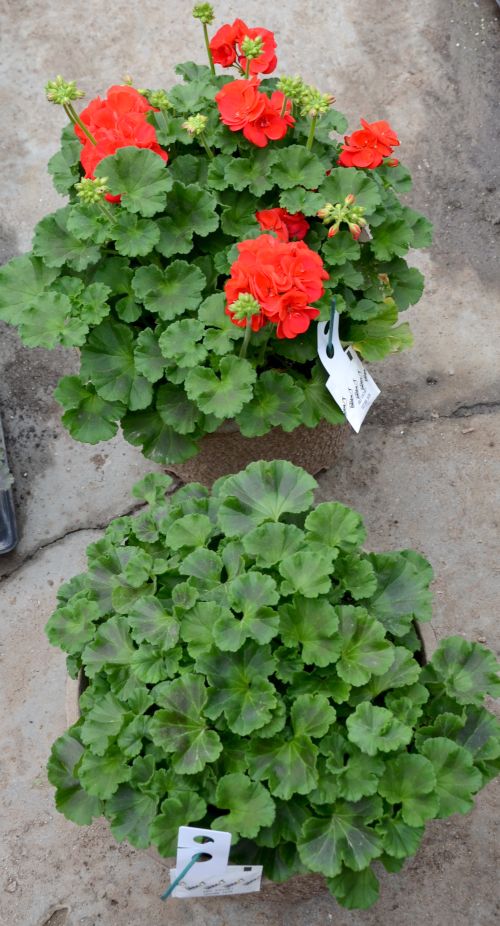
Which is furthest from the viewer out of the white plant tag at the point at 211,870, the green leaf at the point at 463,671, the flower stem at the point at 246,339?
the flower stem at the point at 246,339

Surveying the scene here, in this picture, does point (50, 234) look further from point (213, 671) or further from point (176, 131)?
point (213, 671)

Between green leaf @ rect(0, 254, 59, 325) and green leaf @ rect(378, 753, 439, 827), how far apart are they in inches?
55.1

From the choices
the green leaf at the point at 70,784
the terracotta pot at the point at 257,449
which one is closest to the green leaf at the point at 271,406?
the terracotta pot at the point at 257,449

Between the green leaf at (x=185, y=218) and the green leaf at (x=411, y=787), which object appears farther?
the green leaf at (x=185, y=218)

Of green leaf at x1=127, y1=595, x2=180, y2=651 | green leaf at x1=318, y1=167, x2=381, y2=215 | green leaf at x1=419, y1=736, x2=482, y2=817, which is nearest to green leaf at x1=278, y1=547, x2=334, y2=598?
green leaf at x1=127, y1=595, x2=180, y2=651

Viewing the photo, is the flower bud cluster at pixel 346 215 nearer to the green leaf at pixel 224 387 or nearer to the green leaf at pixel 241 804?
the green leaf at pixel 224 387

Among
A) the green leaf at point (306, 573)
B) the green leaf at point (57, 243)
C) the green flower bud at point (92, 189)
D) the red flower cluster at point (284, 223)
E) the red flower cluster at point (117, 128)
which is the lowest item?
the green leaf at point (306, 573)

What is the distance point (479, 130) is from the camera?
11.6 ft

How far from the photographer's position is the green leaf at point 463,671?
5.74 ft

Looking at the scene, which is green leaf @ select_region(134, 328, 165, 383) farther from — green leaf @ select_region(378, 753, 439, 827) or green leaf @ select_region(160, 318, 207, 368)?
green leaf @ select_region(378, 753, 439, 827)

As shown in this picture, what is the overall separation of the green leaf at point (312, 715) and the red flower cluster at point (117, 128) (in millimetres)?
1255

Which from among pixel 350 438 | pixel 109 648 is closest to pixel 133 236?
pixel 109 648

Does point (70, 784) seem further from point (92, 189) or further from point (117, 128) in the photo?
point (117, 128)

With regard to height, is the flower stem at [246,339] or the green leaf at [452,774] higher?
the flower stem at [246,339]
